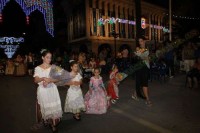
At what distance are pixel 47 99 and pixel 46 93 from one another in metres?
0.12

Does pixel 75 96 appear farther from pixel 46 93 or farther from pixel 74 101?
pixel 46 93

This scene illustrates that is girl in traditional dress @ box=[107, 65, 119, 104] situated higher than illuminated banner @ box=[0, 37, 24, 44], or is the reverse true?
illuminated banner @ box=[0, 37, 24, 44]

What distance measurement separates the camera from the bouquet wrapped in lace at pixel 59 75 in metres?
6.35

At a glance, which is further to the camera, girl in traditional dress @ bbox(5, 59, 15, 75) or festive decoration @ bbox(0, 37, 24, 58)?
festive decoration @ bbox(0, 37, 24, 58)

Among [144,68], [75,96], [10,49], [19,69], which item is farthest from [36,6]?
[10,49]

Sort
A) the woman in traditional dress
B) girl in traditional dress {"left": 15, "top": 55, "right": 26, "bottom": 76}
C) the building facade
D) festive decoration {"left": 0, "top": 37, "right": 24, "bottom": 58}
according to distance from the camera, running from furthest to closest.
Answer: festive decoration {"left": 0, "top": 37, "right": 24, "bottom": 58}, the building facade, girl in traditional dress {"left": 15, "top": 55, "right": 26, "bottom": 76}, the woman in traditional dress

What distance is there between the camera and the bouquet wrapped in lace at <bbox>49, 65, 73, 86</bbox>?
635 cm

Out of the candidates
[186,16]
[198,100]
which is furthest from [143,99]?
[186,16]

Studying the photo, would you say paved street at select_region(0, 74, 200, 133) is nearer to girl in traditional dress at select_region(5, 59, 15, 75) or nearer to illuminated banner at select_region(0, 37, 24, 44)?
girl in traditional dress at select_region(5, 59, 15, 75)

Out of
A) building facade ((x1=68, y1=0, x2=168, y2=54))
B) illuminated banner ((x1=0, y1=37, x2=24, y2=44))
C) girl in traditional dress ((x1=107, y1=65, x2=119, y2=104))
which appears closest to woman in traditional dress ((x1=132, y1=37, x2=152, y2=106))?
girl in traditional dress ((x1=107, y1=65, x2=119, y2=104))

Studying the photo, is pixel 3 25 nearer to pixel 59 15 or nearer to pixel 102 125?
pixel 59 15

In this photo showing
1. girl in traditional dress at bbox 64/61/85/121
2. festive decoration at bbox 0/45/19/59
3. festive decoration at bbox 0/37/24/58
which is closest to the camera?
girl in traditional dress at bbox 64/61/85/121

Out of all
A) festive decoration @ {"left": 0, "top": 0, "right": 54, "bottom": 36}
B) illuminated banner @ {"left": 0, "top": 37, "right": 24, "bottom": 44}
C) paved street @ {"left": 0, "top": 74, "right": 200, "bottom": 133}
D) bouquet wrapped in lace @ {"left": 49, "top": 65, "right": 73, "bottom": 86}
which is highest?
festive decoration @ {"left": 0, "top": 0, "right": 54, "bottom": 36}

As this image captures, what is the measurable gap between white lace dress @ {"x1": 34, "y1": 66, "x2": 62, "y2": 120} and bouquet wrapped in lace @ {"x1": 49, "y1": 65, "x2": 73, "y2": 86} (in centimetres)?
11
